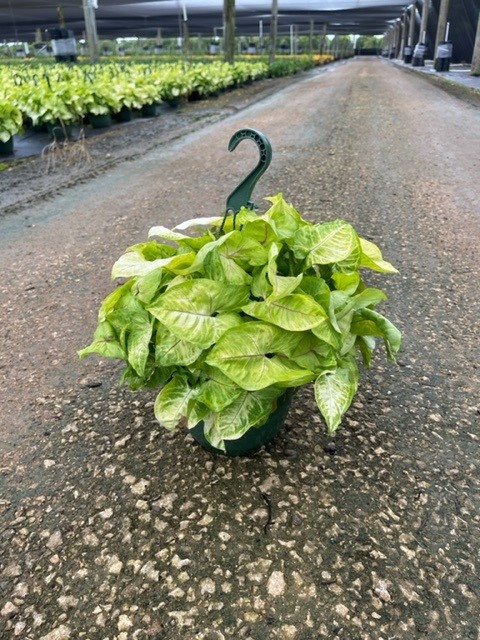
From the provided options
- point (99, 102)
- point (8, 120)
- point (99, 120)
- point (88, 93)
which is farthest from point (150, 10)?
point (8, 120)

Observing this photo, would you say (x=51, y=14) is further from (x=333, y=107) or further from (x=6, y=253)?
(x=6, y=253)

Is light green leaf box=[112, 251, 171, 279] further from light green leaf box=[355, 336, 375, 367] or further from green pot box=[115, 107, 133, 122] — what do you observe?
green pot box=[115, 107, 133, 122]

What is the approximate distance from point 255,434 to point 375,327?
1.66 feet

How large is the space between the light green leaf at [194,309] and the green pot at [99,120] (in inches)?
312

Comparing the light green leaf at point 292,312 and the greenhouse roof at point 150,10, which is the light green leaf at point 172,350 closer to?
the light green leaf at point 292,312

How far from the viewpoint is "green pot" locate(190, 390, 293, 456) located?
5.77ft

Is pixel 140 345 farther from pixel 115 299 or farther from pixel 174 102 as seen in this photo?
pixel 174 102

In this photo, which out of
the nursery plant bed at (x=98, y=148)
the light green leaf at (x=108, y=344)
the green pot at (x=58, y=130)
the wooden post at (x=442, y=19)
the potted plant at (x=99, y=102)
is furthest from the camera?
the wooden post at (x=442, y=19)

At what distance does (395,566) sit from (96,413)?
121cm

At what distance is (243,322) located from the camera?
1.52 meters

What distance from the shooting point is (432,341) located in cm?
269

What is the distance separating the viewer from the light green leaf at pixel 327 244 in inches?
61.1

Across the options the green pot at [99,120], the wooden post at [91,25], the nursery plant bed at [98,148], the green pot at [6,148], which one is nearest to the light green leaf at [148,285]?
the nursery plant bed at [98,148]

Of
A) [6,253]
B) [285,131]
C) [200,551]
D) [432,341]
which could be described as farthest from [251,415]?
[285,131]
